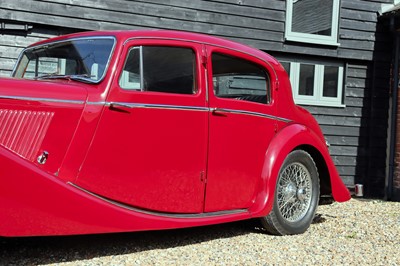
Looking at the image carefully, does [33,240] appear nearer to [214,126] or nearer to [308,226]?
[214,126]

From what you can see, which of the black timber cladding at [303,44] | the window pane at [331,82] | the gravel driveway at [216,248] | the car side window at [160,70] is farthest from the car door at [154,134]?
the window pane at [331,82]

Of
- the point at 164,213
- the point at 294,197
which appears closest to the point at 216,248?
the point at 164,213

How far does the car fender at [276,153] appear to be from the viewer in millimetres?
4188

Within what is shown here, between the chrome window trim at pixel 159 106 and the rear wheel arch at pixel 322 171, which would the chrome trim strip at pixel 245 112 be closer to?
the chrome window trim at pixel 159 106

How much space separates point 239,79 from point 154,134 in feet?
4.24

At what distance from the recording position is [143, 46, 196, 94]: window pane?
141 inches

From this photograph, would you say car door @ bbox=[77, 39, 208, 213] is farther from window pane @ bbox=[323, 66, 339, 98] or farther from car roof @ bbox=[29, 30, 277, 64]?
window pane @ bbox=[323, 66, 339, 98]

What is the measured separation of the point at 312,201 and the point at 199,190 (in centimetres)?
146

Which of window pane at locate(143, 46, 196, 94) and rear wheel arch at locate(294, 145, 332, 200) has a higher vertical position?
window pane at locate(143, 46, 196, 94)

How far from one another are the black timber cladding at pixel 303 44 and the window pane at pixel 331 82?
7.6 inches

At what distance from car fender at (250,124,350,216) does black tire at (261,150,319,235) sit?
11 centimetres

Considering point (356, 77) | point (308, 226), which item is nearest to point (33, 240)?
point (308, 226)

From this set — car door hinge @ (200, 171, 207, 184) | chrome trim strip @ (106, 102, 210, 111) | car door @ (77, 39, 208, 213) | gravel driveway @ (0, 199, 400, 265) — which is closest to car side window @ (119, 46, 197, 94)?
car door @ (77, 39, 208, 213)

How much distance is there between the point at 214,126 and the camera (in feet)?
12.7
